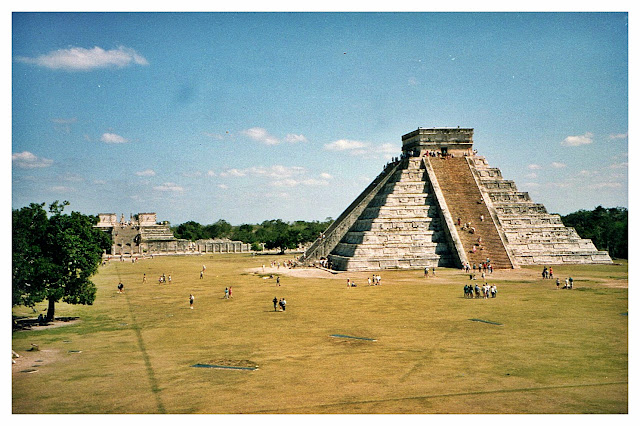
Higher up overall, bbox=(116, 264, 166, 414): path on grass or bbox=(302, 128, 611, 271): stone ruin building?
bbox=(302, 128, 611, 271): stone ruin building

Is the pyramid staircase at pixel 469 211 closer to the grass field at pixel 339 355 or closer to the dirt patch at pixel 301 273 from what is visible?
the dirt patch at pixel 301 273

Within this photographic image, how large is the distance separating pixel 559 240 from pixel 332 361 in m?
37.5

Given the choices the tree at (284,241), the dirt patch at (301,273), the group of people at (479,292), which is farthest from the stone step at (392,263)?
the tree at (284,241)

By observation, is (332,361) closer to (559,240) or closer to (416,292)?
(416,292)

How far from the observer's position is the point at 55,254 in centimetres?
2159

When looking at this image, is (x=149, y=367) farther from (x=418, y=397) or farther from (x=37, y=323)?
(x=37, y=323)

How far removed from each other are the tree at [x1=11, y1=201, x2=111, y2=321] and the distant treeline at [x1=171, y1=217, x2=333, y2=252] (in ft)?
182

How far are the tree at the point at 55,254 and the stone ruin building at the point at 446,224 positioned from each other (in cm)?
2275

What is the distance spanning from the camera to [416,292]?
92.2 feet

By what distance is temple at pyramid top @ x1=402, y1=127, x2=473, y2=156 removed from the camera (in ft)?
176

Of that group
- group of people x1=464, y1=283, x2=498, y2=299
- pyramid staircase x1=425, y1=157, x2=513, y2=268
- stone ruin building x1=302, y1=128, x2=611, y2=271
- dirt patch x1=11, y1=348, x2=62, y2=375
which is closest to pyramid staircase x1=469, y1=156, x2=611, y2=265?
stone ruin building x1=302, y1=128, x2=611, y2=271

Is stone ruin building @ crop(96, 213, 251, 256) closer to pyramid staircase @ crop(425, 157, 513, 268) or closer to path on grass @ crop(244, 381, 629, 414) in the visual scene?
pyramid staircase @ crop(425, 157, 513, 268)

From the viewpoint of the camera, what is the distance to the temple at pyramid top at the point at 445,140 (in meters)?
53.8

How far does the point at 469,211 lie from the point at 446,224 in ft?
12.5
